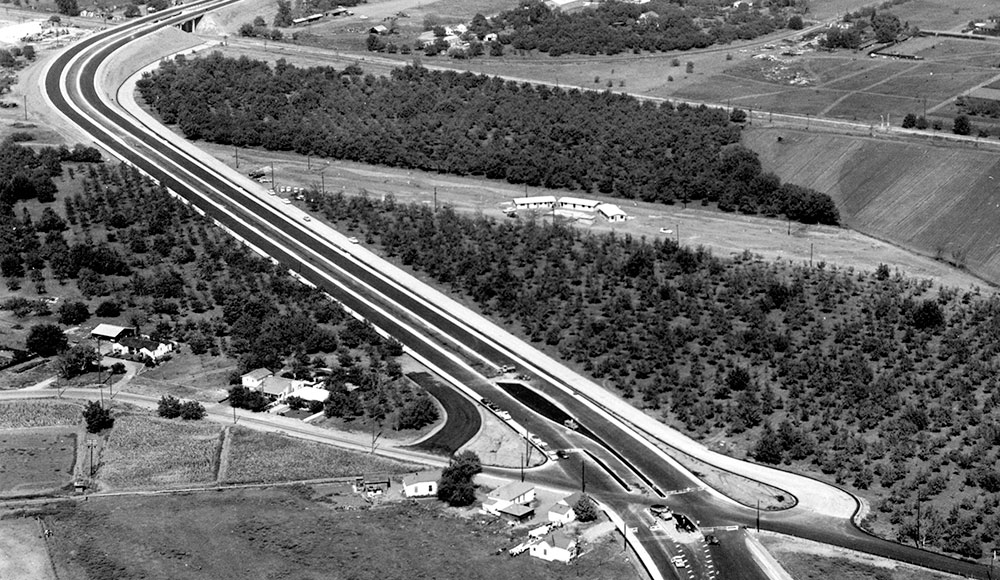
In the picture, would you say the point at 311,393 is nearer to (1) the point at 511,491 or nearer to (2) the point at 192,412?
(2) the point at 192,412

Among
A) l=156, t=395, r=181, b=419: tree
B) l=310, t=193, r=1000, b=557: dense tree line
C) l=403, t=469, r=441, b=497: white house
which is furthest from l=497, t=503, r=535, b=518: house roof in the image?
l=156, t=395, r=181, b=419: tree

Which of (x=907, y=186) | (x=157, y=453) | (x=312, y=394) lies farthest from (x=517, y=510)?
(x=907, y=186)

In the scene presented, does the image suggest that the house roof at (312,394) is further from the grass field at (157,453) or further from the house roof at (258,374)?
the grass field at (157,453)

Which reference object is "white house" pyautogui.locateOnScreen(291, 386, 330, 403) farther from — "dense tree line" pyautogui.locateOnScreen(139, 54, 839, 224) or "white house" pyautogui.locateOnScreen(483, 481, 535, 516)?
"dense tree line" pyautogui.locateOnScreen(139, 54, 839, 224)

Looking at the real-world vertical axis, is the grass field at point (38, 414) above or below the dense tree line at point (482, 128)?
below

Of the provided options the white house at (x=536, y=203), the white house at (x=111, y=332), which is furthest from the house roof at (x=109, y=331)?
the white house at (x=536, y=203)

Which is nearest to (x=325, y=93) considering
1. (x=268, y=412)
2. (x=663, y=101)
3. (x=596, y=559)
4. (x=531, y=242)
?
(x=663, y=101)
